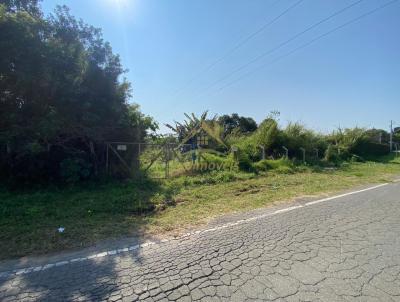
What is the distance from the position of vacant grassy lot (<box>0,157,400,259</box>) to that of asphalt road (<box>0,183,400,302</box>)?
0.92 meters

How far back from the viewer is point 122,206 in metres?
6.02

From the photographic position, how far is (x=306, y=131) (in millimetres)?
18203

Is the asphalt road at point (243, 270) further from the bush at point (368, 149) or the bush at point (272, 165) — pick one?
the bush at point (368, 149)

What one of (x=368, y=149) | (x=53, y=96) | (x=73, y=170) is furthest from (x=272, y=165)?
(x=368, y=149)

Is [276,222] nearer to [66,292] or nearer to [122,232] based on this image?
[122,232]

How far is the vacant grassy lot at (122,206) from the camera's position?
4.12m

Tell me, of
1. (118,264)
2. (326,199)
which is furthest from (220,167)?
(118,264)

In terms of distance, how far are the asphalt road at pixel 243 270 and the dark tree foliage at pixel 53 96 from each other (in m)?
5.20

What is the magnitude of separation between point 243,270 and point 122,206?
3.94 meters

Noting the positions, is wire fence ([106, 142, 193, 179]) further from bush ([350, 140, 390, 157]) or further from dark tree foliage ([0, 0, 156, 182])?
bush ([350, 140, 390, 157])

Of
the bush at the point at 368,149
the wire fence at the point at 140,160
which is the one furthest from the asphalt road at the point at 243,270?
the bush at the point at 368,149

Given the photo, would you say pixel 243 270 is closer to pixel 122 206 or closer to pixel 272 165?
pixel 122 206

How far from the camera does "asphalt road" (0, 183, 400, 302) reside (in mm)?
2529

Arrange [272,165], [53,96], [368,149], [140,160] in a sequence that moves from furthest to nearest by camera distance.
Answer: [368,149]
[272,165]
[140,160]
[53,96]
